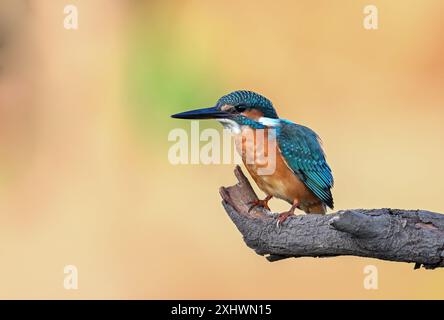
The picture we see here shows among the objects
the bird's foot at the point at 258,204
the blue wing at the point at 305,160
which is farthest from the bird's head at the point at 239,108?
the bird's foot at the point at 258,204

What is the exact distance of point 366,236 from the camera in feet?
9.90

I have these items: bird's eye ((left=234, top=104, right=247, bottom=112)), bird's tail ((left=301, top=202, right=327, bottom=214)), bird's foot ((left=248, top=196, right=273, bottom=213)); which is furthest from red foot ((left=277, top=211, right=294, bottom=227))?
bird's eye ((left=234, top=104, right=247, bottom=112))

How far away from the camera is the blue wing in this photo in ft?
12.1

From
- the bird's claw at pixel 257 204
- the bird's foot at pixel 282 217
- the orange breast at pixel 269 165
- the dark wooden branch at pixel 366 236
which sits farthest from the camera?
the orange breast at pixel 269 165

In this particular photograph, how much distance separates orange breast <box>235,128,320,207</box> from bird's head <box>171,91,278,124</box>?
0.06m

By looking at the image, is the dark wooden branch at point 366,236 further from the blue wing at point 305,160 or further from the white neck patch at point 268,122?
the white neck patch at point 268,122

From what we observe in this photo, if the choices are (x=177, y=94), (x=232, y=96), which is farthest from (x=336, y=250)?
(x=177, y=94)

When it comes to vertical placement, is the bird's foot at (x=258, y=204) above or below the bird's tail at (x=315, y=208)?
above

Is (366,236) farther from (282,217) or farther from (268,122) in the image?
(268,122)

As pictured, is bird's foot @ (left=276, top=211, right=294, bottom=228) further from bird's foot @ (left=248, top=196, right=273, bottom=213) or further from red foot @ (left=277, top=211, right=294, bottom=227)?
bird's foot @ (left=248, top=196, right=273, bottom=213)

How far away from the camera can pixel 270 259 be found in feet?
11.1

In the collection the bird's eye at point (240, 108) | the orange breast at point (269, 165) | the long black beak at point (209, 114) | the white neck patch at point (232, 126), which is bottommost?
the orange breast at point (269, 165)

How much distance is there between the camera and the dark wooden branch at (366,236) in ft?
9.84

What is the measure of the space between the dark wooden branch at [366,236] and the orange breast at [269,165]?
1.26 ft
